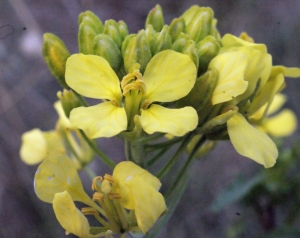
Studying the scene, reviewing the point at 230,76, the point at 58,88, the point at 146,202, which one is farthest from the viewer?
the point at 58,88

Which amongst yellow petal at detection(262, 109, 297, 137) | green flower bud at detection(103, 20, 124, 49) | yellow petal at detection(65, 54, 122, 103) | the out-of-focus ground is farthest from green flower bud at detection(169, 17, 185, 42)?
the out-of-focus ground

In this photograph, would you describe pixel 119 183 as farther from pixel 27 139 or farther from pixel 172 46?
pixel 27 139

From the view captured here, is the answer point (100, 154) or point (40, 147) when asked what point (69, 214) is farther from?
point (40, 147)

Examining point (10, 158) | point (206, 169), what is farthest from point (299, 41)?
point (10, 158)

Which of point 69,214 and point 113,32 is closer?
point 69,214

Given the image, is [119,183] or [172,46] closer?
[119,183]

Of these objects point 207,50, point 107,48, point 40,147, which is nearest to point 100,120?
point 107,48

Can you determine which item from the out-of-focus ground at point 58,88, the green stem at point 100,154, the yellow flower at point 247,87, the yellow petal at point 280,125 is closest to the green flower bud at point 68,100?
the green stem at point 100,154
